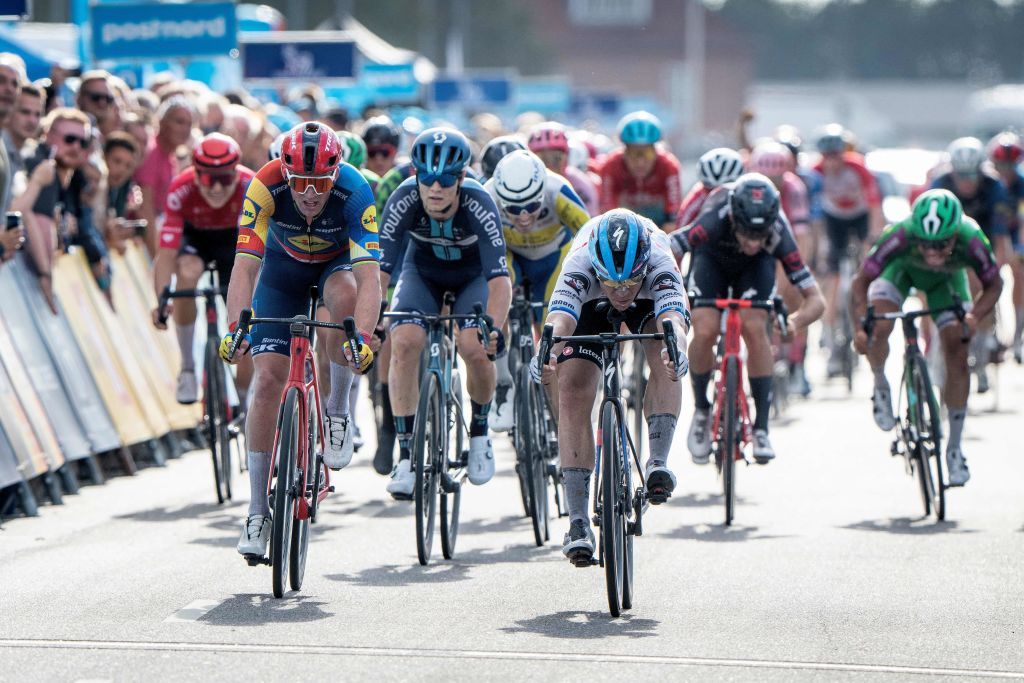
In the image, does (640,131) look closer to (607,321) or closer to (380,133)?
(380,133)

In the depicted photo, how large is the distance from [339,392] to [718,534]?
2428 millimetres

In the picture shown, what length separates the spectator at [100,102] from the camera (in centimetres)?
1433

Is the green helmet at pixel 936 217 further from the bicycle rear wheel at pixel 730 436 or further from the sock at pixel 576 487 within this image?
the sock at pixel 576 487

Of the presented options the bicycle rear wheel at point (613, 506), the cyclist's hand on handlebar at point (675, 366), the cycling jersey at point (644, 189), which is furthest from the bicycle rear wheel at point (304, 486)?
the cycling jersey at point (644, 189)

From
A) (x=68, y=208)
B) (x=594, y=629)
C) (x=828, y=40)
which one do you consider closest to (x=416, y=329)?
(x=594, y=629)

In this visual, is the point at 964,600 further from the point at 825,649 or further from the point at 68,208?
the point at 68,208

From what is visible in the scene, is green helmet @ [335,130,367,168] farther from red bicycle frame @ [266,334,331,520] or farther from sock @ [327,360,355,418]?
red bicycle frame @ [266,334,331,520]

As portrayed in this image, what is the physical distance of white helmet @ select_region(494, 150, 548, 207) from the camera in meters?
10.3

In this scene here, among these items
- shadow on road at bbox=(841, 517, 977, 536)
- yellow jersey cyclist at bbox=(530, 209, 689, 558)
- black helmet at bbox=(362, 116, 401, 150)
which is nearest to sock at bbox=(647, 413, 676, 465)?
yellow jersey cyclist at bbox=(530, 209, 689, 558)

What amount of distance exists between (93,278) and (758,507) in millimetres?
4789

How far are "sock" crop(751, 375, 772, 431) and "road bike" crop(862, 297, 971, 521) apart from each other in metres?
0.68

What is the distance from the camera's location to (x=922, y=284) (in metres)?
12.0

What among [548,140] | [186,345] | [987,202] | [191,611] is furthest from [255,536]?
[987,202]

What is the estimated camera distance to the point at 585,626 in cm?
791
